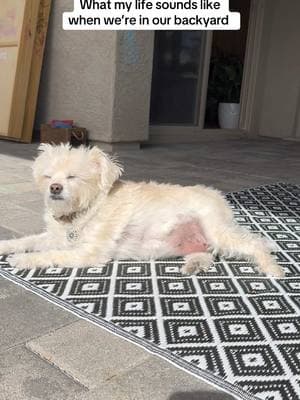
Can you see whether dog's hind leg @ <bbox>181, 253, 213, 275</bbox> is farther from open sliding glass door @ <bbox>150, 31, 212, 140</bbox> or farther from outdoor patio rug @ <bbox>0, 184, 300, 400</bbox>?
open sliding glass door @ <bbox>150, 31, 212, 140</bbox>

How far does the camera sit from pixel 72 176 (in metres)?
2.85

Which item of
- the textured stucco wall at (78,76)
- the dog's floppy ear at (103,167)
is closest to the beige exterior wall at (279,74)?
the textured stucco wall at (78,76)

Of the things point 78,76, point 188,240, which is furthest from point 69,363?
point 78,76

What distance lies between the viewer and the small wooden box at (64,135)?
7.78m

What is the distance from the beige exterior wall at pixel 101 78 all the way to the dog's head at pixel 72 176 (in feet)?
16.6

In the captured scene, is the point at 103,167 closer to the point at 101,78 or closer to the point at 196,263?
the point at 196,263

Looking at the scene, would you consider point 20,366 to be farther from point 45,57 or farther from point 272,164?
point 45,57

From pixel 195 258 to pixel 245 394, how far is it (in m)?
1.37

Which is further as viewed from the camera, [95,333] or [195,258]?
[195,258]

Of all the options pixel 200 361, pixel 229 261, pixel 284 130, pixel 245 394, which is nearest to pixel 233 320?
pixel 200 361

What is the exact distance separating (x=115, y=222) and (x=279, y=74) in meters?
9.91

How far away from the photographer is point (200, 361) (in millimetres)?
1938

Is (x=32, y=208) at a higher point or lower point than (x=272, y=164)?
lower

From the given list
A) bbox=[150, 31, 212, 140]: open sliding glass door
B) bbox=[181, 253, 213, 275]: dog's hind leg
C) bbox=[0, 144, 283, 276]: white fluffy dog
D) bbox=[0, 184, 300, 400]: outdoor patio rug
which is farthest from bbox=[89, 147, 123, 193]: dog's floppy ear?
bbox=[150, 31, 212, 140]: open sliding glass door
